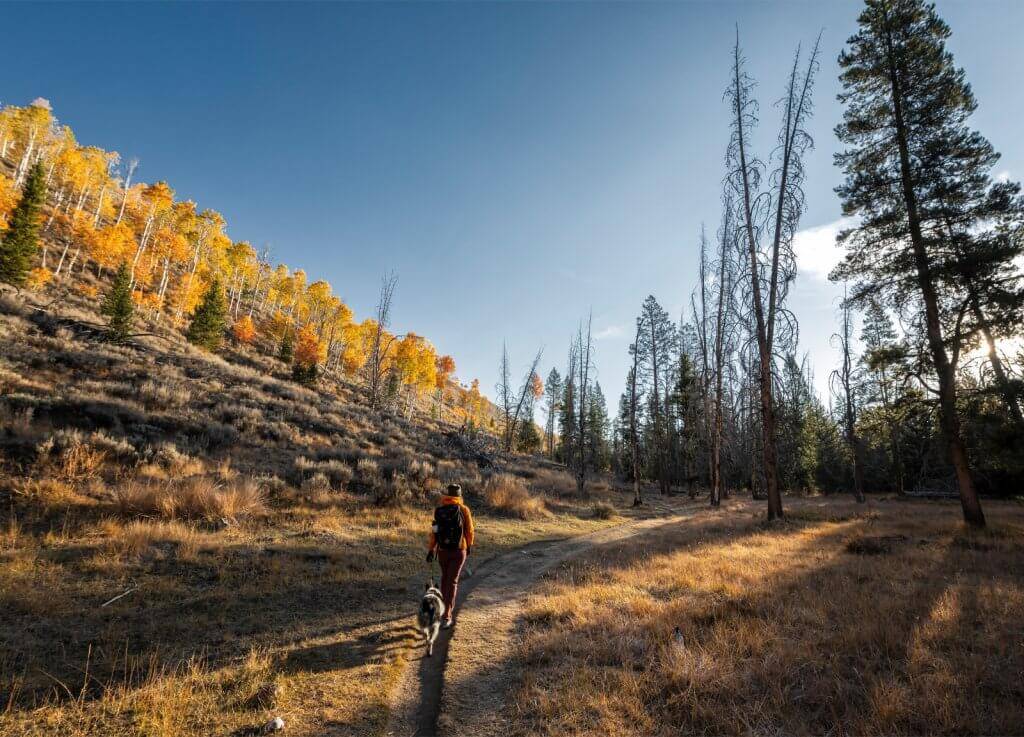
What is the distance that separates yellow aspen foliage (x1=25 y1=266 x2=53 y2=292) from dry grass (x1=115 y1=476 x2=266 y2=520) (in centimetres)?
3939

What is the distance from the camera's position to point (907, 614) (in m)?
5.29

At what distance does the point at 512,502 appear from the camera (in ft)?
54.0

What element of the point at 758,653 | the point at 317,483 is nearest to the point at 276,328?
the point at 317,483

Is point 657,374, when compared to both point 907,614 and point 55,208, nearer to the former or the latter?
point 907,614

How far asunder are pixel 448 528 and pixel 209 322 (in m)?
44.2

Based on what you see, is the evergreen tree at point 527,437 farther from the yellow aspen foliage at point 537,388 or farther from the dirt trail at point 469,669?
the dirt trail at point 469,669

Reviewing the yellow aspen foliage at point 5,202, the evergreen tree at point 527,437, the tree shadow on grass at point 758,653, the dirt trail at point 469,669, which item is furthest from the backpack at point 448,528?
the yellow aspen foliage at point 5,202

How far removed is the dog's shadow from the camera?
4.68 metres

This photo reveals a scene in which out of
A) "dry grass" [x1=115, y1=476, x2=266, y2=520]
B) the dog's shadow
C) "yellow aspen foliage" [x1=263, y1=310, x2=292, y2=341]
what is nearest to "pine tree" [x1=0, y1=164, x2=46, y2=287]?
"yellow aspen foliage" [x1=263, y1=310, x2=292, y2=341]

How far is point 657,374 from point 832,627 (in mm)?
22014

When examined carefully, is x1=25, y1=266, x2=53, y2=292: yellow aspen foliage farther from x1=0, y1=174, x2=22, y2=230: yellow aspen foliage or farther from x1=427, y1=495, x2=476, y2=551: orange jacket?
x1=427, y1=495, x2=476, y2=551: orange jacket

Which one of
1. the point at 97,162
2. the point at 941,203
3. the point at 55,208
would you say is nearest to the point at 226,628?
the point at 941,203

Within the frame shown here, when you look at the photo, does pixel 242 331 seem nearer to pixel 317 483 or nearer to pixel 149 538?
pixel 317 483

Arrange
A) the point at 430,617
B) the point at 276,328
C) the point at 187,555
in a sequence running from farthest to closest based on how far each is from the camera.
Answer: the point at 276,328
the point at 187,555
the point at 430,617
